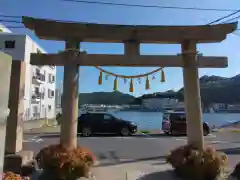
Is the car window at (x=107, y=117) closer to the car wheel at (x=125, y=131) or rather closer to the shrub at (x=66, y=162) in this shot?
the car wheel at (x=125, y=131)

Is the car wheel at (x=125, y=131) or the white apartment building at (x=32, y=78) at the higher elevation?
the white apartment building at (x=32, y=78)

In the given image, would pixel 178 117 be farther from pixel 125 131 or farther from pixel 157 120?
pixel 157 120

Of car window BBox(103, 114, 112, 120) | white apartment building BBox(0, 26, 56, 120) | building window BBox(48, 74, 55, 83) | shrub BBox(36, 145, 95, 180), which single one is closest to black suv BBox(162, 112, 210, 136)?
car window BBox(103, 114, 112, 120)

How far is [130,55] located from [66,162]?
3070mm

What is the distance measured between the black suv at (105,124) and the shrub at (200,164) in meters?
10.4

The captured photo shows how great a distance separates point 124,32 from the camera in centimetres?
612

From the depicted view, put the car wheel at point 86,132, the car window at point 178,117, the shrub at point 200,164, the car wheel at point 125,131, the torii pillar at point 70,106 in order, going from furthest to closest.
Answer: the car window at point 178,117, the car wheel at point 125,131, the car wheel at point 86,132, the torii pillar at point 70,106, the shrub at point 200,164

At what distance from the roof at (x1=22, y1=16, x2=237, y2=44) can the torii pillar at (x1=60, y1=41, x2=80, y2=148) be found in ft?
1.35

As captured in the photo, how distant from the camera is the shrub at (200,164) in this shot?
5.21 m

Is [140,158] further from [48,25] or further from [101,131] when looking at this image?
[101,131]

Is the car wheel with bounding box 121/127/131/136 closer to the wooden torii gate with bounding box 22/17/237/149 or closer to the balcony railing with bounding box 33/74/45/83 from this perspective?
the wooden torii gate with bounding box 22/17/237/149

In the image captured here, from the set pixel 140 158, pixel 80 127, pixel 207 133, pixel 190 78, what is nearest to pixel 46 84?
pixel 80 127

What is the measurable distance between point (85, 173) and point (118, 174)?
1.50m

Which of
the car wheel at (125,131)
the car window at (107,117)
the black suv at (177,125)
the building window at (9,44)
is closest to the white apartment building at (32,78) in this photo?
the building window at (9,44)
